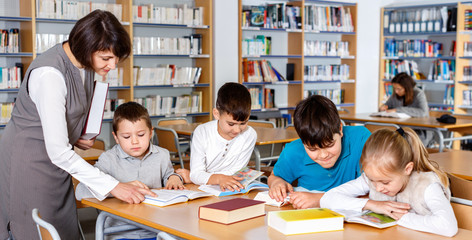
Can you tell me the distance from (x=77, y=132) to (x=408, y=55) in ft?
23.0

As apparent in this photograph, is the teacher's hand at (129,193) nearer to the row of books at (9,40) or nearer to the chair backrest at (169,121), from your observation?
the chair backrest at (169,121)

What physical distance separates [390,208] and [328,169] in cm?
53

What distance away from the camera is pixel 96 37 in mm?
1823

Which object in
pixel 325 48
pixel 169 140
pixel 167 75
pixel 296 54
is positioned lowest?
pixel 169 140

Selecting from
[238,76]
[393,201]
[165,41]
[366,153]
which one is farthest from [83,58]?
[238,76]

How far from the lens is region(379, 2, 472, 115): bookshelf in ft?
25.2

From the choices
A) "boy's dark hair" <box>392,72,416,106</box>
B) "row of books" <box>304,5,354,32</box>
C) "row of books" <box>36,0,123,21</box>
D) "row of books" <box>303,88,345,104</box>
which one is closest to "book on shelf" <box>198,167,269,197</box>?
"row of books" <box>36,0,123,21</box>

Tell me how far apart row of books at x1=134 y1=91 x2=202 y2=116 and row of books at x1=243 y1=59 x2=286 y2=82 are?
72cm

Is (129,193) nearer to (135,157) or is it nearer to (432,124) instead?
(135,157)

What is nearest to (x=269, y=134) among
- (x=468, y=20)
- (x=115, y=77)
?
(x=115, y=77)

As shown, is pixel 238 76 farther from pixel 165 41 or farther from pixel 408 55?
pixel 408 55

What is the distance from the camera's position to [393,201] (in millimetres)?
1777

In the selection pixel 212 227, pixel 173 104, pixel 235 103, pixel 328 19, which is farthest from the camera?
pixel 328 19

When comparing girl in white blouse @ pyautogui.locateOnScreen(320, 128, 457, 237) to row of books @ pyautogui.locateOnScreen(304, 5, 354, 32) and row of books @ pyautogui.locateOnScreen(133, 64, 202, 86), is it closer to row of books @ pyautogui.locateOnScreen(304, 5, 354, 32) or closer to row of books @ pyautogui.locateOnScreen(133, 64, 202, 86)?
row of books @ pyautogui.locateOnScreen(133, 64, 202, 86)
